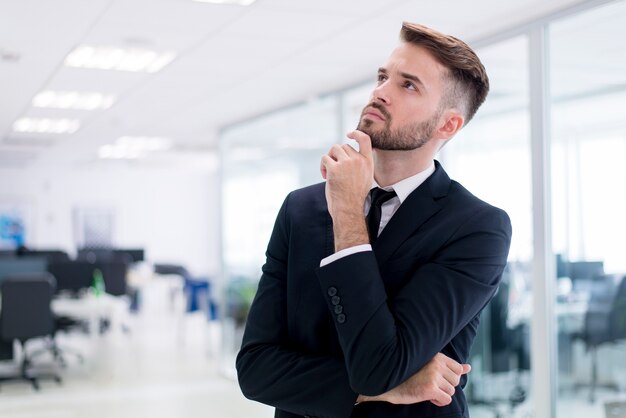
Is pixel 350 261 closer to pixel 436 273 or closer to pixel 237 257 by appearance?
pixel 436 273

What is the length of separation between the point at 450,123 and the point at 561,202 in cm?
258

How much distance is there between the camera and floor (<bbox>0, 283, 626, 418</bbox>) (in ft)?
19.7

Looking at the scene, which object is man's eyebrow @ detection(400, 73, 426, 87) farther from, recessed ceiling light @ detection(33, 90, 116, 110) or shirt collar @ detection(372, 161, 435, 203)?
recessed ceiling light @ detection(33, 90, 116, 110)

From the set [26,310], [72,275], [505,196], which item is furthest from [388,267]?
[72,275]

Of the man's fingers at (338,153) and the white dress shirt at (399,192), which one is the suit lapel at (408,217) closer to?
the white dress shirt at (399,192)

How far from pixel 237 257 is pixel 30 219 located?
840cm

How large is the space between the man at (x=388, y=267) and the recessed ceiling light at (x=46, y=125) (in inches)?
272

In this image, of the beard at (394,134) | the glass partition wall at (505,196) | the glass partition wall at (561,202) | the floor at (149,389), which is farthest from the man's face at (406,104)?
the glass partition wall at (505,196)

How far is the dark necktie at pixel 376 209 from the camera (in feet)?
4.69

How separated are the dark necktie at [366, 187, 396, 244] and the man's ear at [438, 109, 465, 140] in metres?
0.16

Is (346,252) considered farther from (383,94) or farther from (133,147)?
(133,147)

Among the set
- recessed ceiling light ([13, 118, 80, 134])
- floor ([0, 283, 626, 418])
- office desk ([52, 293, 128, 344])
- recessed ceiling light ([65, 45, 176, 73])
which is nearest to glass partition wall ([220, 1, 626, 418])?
floor ([0, 283, 626, 418])

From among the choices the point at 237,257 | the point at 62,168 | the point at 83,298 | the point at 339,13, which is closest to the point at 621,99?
the point at 339,13

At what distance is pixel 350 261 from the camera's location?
1267mm
